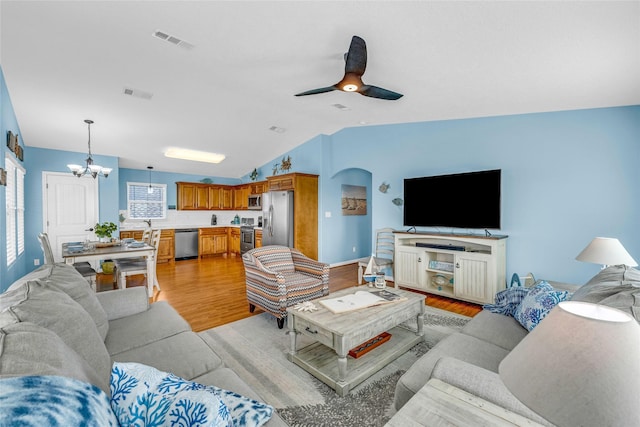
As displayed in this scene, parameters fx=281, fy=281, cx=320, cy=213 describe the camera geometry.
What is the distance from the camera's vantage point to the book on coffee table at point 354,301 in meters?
2.33

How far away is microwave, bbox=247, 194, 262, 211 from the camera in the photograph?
24.9 feet

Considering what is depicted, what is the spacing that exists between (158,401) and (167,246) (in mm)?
7164

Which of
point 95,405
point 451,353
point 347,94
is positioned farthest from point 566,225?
point 95,405

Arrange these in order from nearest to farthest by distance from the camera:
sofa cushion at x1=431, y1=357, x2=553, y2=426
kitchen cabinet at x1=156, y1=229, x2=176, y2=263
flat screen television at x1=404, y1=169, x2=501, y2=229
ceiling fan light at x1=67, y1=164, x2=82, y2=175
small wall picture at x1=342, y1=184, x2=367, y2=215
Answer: sofa cushion at x1=431, y1=357, x2=553, y2=426 → flat screen television at x1=404, y1=169, x2=501, y2=229 → ceiling fan light at x1=67, y1=164, x2=82, y2=175 → small wall picture at x1=342, y1=184, x2=367, y2=215 → kitchen cabinet at x1=156, y1=229, x2=176, y2=263

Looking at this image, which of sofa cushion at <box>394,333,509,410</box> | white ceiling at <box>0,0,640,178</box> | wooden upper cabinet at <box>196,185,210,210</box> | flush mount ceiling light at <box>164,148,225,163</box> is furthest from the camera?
wooden upper cabinet at <box>196,185,210,210</box>

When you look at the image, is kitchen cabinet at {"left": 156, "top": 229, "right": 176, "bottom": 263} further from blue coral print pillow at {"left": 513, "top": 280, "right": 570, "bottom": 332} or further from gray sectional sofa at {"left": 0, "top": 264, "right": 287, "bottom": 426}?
blue coral print pillow at {"left": 513, "top": 280, "right": 570, "bottom": 332}

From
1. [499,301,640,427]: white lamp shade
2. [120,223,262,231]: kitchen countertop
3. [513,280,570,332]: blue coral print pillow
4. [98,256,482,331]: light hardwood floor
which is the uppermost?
[499,301,640,427]: white lamp shade

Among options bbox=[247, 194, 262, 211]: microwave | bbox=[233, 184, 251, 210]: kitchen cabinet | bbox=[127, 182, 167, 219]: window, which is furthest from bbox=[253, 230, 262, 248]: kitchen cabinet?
bbox=[127, 182, 167, 219]: window

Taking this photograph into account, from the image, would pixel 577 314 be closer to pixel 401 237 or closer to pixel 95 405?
pixel 95 405

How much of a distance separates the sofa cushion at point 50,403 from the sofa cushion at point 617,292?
1.82m

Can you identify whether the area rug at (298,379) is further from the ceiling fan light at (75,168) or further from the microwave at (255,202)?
the microwave at (255,202)

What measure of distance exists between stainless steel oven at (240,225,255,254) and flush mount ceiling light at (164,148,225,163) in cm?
188

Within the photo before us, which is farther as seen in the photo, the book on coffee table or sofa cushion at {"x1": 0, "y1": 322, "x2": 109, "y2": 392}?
the book on coffee table

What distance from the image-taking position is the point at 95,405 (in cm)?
66
